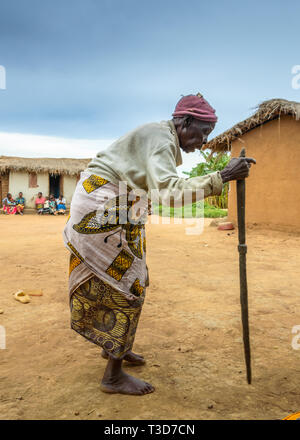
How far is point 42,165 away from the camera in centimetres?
1953

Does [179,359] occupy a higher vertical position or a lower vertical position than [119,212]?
lower

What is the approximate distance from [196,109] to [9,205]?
17642mm

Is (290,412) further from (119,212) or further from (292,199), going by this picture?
(292,199)

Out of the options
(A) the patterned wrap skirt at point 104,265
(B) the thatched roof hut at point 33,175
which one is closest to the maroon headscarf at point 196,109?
(A) the patterned wrap skirt at point 104,265

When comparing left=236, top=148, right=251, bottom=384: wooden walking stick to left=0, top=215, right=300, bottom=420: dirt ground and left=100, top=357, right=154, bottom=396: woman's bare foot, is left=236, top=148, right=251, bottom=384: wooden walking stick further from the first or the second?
left=100, top=357, right=154, bottom=396: woman's bare foot

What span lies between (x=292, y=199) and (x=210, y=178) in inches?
274

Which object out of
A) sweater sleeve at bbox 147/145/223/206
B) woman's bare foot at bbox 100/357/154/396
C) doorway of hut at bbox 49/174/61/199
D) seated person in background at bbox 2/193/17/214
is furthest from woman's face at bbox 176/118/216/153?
doorway of hut at bbox 49/174/61/199

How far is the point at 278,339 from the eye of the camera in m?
2.74

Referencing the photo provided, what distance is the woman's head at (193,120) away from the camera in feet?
6.48

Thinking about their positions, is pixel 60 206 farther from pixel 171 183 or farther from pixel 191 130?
pixel 171 183

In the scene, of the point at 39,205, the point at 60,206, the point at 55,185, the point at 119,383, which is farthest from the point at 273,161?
the point at 55,185

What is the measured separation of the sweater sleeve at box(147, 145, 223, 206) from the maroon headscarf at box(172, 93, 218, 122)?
299 mm

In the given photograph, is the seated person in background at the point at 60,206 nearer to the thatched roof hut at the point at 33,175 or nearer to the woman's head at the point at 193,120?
the thatched roof hut at the point at 33,175

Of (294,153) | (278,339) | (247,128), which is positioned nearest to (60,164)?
(247,128)
